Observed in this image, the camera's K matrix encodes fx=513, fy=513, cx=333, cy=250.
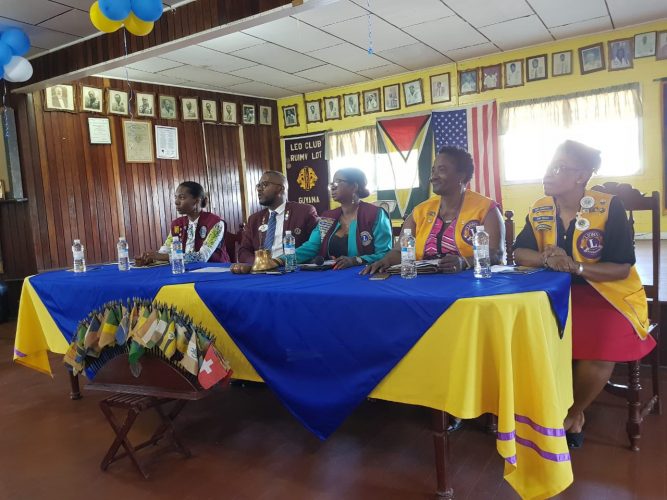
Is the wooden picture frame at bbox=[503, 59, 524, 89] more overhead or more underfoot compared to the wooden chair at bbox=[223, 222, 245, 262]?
more overhead

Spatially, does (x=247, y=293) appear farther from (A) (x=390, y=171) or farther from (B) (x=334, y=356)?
(A) (x=390, y=171)

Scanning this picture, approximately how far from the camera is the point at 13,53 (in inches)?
184

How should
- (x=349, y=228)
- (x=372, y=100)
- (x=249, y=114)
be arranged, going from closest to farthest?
(x=349, y=228) → (x=372, y=100) → (x=249, y=114)

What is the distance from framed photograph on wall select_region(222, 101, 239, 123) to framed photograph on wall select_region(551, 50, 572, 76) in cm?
462

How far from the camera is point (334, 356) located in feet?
6.34

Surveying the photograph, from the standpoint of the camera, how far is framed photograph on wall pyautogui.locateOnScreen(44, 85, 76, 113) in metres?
5.93

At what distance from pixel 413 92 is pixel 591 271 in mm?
6005

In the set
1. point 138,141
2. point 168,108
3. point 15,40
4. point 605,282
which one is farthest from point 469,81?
point 605,282

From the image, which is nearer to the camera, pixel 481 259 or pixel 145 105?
pixel 481 259

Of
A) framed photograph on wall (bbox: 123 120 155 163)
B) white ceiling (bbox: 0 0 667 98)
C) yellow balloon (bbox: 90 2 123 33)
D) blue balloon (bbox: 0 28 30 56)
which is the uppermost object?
white ceiling (bbox: 0 0 667 98)

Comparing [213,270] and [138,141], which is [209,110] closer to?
[138,141]

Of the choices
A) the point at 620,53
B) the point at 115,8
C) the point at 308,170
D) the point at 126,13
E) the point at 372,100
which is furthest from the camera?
the point at 308,170

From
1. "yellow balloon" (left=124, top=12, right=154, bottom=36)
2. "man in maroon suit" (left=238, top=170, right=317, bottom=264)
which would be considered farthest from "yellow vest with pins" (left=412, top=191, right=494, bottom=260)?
"yellow balloon" (left=124, top=12, right=154, bottom=36)

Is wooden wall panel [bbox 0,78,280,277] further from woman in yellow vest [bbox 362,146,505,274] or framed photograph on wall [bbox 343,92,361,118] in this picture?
woman in yellow vest [bbox 362,146,505,274]
